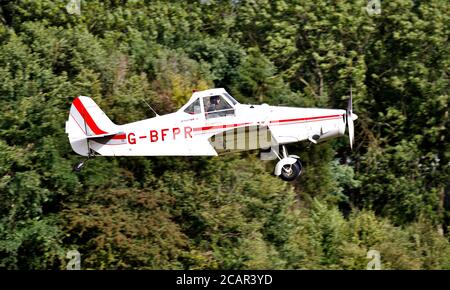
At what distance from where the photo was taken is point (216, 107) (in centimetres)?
2225

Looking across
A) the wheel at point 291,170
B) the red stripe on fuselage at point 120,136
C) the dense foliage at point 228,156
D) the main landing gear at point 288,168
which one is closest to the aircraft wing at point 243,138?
the main landing gear at point 288,168

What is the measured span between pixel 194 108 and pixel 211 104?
0.40 m

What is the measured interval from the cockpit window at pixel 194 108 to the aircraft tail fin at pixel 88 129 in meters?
1.58

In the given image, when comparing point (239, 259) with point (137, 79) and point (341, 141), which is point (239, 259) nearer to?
point (137, 79)

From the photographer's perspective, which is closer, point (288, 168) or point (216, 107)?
point (216, 107)

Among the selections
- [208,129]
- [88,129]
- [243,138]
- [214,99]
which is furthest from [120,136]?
[243,138]

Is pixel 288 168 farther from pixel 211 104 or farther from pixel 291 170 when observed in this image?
pixel 211 104

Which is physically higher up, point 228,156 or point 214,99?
point 214,99

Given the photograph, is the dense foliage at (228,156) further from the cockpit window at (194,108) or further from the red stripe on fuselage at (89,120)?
the red stripe on fuselage at (89,120)

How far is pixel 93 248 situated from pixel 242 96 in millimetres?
7502

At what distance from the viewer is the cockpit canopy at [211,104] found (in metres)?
22.2

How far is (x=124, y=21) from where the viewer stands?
37781 mm

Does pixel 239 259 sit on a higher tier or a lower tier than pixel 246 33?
lower
